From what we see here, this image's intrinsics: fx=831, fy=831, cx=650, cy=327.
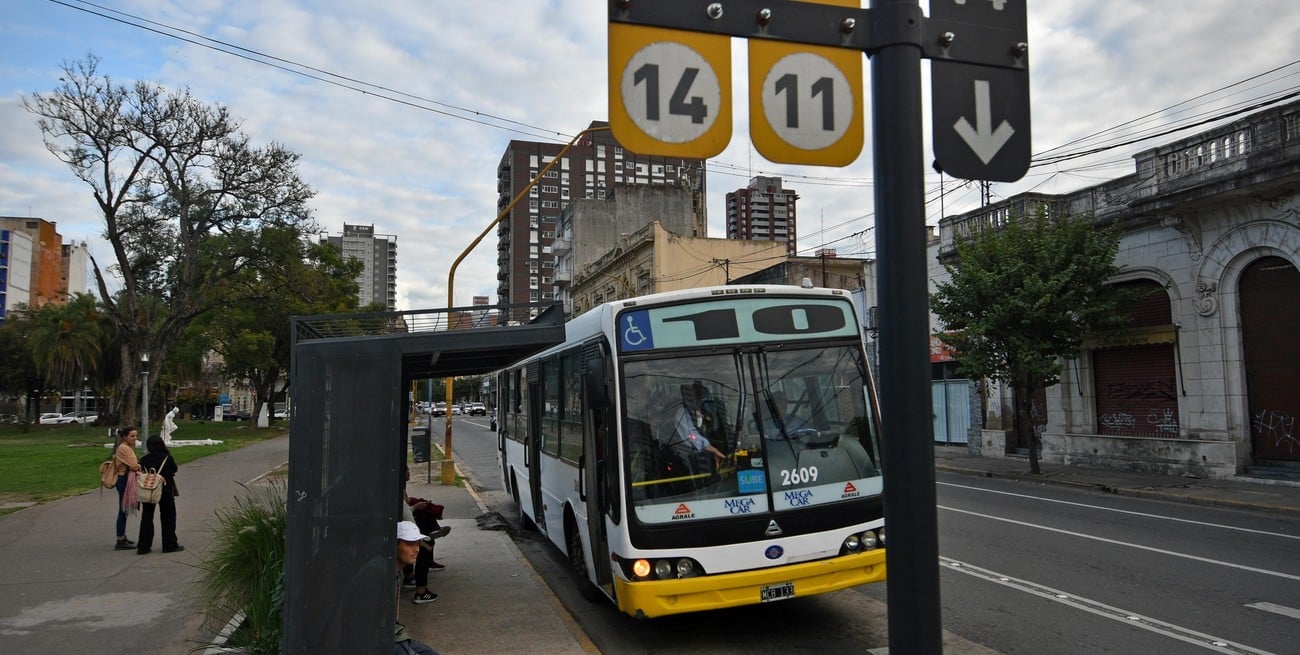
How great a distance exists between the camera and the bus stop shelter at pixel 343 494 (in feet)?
16.3

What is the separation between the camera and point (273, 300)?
119 ft

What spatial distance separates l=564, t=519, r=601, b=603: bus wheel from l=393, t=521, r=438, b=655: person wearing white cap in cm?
244

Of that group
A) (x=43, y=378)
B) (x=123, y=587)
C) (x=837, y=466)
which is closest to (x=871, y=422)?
(x=837, y=466)

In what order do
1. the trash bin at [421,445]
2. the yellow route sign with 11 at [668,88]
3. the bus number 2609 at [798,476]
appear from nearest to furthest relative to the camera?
the yellow route sign with 11 at [668,88]
the bus number 2609 at [798,476]
the trash bin at [421,445]

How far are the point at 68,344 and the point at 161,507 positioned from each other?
2086 inches

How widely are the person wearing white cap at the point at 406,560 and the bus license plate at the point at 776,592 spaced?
2.47 m

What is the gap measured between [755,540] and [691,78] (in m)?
4.14

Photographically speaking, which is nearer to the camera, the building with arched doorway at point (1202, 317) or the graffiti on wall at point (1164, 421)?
the building with arched doorway at point (1202, 317)

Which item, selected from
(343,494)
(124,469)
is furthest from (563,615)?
(124,469)

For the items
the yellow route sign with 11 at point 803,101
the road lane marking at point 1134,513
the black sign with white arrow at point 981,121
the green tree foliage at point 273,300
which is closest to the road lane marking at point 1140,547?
the road lane marking at point 1134,513

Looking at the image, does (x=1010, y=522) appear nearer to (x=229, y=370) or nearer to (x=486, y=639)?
(x=486, y=639)

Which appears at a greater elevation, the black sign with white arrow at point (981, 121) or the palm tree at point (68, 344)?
the palm tree at point (68, 344)

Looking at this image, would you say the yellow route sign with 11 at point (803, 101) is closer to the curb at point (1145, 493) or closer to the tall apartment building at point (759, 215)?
the curb at point (1145, 493)

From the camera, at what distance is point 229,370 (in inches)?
2024
